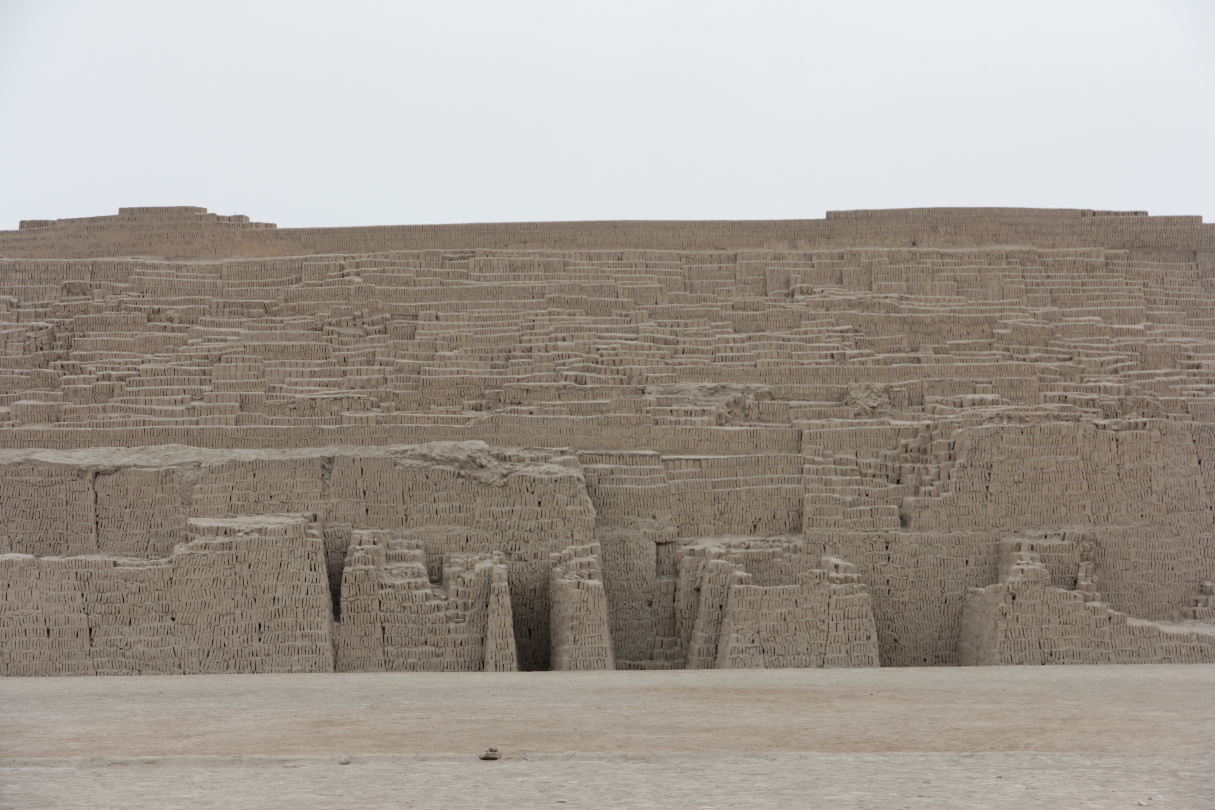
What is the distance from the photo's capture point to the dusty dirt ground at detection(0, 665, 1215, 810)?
7.82m

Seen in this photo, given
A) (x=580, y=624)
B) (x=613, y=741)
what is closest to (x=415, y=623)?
(x=580, y=624)

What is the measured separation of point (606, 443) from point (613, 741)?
6378mm

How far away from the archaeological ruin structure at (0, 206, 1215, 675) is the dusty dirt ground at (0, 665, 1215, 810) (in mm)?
964

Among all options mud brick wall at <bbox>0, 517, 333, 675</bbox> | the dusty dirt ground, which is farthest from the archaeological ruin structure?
the dusty dirt ground

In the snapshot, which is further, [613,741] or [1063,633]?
[1063,633]

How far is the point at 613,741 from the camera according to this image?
9234 millimetres

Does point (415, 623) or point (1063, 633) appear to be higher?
point (415, 623)

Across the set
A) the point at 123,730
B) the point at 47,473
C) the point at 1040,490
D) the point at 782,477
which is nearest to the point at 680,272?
the point at 782,477

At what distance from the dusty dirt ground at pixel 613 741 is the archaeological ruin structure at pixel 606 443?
964 millimetres

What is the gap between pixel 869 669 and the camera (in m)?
13.2

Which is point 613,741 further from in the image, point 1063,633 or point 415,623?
point 1063,633

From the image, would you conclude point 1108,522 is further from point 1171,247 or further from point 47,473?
point 47,473

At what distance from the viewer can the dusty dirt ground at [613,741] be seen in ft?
25.6

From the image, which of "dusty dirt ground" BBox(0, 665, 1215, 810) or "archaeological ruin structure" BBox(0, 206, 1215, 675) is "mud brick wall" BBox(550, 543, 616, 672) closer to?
"archaeological ruin structure" BBox(0, 206, 1215, 675)
